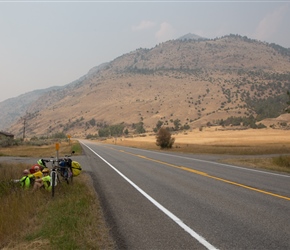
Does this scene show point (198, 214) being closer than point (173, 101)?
Yes

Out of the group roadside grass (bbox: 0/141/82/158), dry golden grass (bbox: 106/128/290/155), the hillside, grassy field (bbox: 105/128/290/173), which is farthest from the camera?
the hillside

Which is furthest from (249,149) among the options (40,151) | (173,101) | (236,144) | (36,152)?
(173,101)

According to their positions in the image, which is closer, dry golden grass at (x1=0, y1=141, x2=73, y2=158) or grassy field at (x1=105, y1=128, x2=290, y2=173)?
grassy field at (x1=105, y1=128, x2=290, y2=173)

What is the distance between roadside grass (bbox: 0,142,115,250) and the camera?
5.48 metres

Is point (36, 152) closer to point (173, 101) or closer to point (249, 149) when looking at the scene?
point (249, 149)

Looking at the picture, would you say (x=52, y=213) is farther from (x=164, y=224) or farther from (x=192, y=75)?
(x=192, y=75)

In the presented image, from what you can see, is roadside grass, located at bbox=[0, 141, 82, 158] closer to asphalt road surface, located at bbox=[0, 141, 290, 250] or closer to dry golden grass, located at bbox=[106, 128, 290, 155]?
dry golden grass, located at bbox=[106, 128, 290, 155]

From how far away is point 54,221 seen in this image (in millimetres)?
6625

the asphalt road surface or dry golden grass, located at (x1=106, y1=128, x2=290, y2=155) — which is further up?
dry golden grass, located at (x1=106, y1=128, x2=290, y2=155)

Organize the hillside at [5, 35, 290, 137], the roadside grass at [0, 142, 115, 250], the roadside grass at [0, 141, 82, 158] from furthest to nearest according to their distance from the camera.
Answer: the hillside at [5, 35, 290, 137] → the roadside grass at [0, 141, 82, 158] → the roadside grass at [0, 142, 115, 250]

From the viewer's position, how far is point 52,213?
7.41 meters

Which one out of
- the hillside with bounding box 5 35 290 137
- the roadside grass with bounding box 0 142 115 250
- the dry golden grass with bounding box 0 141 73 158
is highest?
the hillside with bounding box 5 35 290 137

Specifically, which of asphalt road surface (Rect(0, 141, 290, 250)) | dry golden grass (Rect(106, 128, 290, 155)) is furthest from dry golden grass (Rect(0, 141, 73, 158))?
asphalt road surface (Rect(0, 141, 290, 250))

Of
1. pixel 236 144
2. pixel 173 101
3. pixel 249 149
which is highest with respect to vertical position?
pixel 173 101
